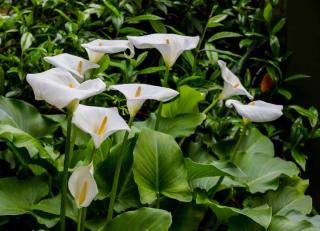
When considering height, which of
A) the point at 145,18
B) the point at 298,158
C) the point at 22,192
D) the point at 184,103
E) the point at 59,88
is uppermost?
the point at 59,88

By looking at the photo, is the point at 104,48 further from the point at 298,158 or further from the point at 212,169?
the point at 298,158

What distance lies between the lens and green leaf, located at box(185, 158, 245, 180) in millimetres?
951

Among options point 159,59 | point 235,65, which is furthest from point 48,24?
point 235,65

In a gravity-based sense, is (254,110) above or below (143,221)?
above

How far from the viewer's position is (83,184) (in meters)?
0.75

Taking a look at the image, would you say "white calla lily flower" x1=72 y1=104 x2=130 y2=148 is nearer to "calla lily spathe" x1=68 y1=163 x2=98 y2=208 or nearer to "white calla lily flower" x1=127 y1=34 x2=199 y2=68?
"calla lily spathe" x1=68 y1=163 x2=98 y2=208

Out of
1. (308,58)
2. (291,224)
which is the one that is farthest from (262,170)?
(308,58)

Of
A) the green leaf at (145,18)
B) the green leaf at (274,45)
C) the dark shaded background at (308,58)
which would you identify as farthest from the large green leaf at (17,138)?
the dark shaded background at (308,58)

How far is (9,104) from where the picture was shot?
110cm

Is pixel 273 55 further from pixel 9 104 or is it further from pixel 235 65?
pixel 9 104

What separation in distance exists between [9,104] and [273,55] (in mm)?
930

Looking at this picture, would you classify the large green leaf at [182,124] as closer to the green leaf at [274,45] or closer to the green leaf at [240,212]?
the green leaf at [240,212]

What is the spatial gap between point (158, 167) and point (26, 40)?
1.87 feet

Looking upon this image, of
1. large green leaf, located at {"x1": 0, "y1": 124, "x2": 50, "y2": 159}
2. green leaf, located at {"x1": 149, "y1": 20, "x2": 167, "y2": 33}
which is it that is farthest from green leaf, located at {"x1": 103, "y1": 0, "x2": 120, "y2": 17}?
large green leaf, located at {"x1": 0, "y1": 124, "x2": 50, "y2": 159}
